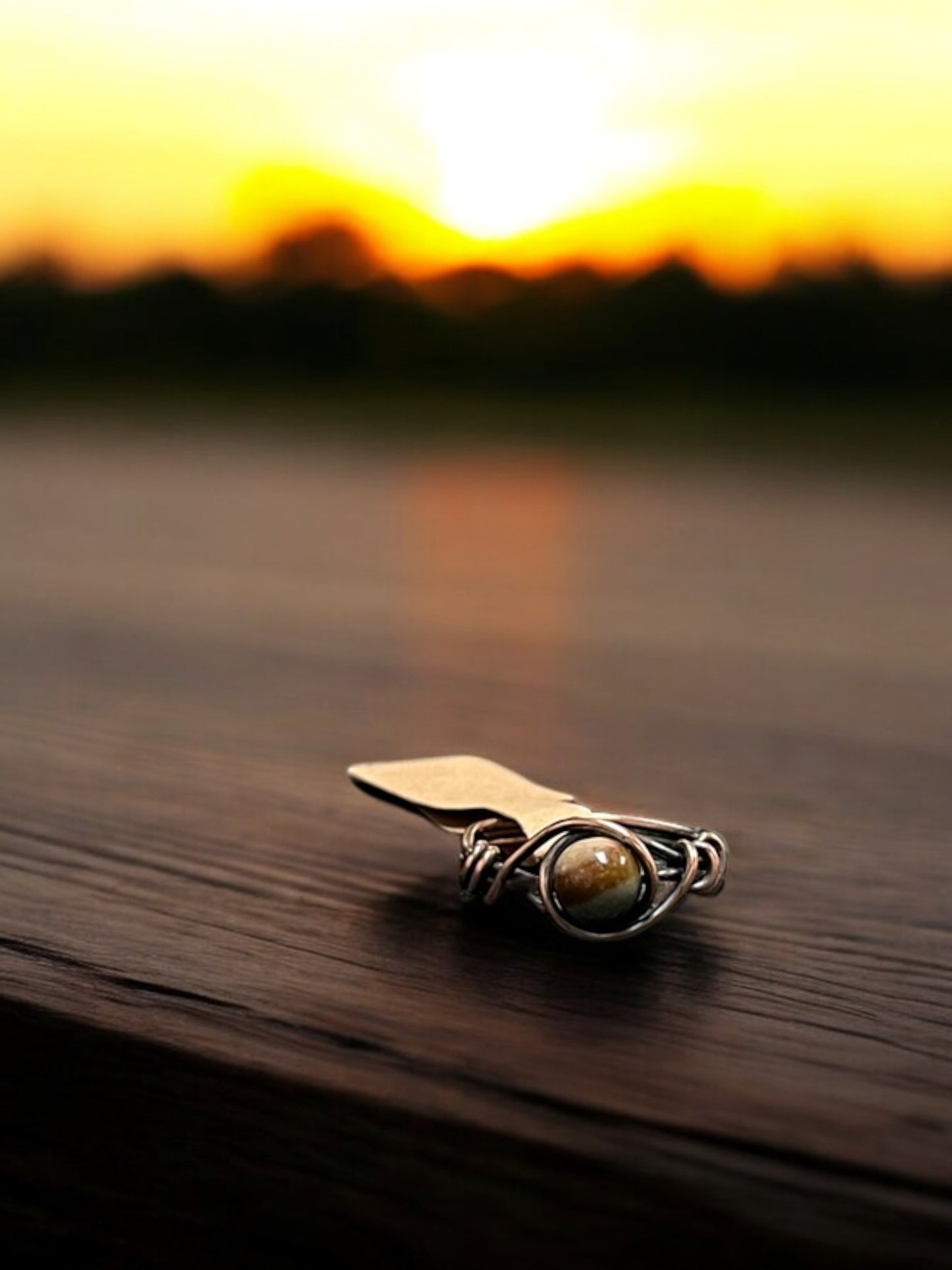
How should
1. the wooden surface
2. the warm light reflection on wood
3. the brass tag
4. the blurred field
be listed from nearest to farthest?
the wooden surface < the brass tag < the warm light reflection on wood < the blurred field

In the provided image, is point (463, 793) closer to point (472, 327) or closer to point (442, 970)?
point (442, 970)

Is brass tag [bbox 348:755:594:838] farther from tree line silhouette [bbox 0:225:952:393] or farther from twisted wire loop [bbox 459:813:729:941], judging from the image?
tree line silhouette [bbox 0:225:952:393]

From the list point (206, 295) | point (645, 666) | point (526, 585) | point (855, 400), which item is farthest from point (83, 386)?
point (645, 666)

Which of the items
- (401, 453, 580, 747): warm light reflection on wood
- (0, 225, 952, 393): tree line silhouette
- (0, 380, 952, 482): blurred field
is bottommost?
(401, 453, 580, 747): warm light reflection on wood

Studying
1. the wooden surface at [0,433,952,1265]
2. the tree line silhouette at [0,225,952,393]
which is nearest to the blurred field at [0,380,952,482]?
the tree line silhouette at [0,225,952,393]

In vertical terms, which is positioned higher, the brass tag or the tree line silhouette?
the tree line silhouette

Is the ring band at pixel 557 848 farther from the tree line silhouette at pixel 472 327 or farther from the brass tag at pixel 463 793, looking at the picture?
the tree line silhouette at pixel 472 327

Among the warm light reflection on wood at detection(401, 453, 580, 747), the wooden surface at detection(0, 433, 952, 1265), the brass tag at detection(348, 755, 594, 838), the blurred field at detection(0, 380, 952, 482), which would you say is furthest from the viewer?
the blurred field at detection(0, 380, 952, 482)
